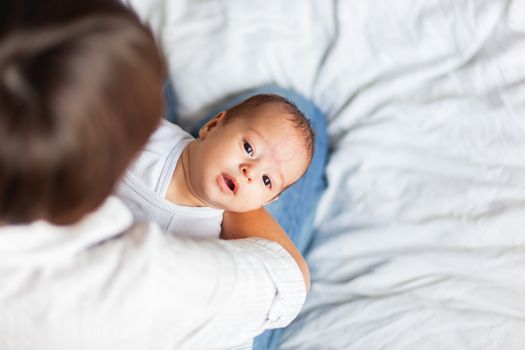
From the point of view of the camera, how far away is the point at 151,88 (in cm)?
60

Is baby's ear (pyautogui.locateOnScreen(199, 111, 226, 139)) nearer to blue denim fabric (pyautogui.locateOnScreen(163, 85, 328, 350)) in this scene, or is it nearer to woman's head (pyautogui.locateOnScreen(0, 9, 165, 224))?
blue denim fabric (pyautogui.locateOnScreen(163, 85, 328, 350))

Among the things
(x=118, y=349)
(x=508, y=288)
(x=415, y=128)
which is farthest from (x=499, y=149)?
(x=118, y=349)

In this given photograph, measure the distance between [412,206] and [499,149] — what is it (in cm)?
21

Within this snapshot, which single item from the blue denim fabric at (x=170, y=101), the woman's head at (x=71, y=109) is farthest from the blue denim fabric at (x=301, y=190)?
the woman's head at (x=71, y=109)

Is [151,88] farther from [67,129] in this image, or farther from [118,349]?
[118,349]

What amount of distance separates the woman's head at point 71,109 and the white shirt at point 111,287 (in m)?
0.07

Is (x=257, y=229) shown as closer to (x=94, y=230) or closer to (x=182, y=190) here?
(x=182, y=190)

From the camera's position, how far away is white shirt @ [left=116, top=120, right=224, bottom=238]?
106 centimetres

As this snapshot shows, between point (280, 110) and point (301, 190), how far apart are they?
242 millimetres

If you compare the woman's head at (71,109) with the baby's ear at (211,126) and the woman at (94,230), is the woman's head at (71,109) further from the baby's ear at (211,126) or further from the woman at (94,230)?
the baby's ear at (211,126)

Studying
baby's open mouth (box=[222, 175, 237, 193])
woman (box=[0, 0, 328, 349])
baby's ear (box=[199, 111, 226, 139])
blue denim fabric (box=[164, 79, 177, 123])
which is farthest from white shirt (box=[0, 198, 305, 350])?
blue denim fabric (box=[164, 79, 177, 123])

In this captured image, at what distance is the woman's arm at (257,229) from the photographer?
106 cm

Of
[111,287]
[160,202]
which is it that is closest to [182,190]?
[160,202]

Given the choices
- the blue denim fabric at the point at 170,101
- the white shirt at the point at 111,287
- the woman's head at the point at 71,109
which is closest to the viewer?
the woman's head at the point at 71,109
